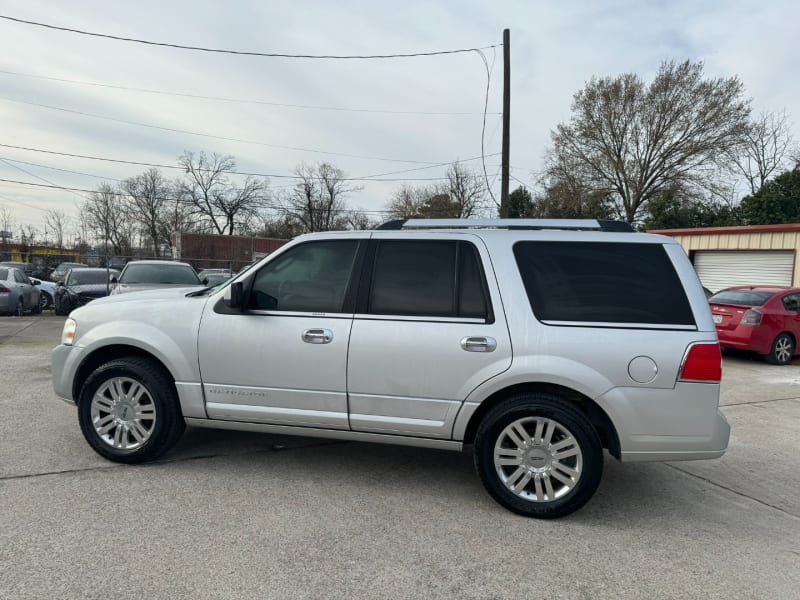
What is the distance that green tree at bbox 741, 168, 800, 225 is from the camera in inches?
1031

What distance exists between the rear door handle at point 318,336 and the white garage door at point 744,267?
1664 centimetres

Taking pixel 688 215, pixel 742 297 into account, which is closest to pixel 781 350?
pixel 742 297

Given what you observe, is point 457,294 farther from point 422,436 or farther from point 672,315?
point 672,315

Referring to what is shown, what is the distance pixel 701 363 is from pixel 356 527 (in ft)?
7.80

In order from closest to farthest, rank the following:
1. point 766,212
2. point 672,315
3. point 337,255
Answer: point 672,315 → point 337,255 → point 766,212

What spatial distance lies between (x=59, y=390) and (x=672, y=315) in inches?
183

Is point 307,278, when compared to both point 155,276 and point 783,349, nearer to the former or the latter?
point 155,276

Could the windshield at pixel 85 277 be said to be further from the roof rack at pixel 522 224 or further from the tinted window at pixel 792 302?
the tinted window at pixel 792 302

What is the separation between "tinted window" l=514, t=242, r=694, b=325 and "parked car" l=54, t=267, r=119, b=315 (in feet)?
45.7

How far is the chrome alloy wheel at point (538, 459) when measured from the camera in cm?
343

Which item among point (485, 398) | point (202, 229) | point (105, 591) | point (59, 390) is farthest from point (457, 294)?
point (202, 229)

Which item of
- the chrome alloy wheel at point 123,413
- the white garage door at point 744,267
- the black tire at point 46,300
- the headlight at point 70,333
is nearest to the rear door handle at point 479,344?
the chrome alloy wheel at point 123,413

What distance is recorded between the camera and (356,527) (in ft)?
10.7

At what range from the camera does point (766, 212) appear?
27.0 meters
